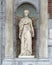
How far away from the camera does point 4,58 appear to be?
1373cm

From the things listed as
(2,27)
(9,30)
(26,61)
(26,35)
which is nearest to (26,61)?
(26,61)

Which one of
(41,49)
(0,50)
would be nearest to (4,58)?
(0,50)

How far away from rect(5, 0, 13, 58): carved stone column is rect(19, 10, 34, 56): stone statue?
311mm

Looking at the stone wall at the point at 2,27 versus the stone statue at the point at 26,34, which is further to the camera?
the stone wall at the point at 2,27

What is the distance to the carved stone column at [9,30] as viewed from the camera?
44.8ft

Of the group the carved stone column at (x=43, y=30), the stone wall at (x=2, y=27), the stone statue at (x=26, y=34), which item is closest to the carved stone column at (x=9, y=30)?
the stone wall at (x=2, y=27)

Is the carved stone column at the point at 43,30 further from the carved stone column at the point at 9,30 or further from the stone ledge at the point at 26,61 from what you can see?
the carved stone column at the point at 9,30

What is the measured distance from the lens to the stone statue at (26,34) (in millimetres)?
13664

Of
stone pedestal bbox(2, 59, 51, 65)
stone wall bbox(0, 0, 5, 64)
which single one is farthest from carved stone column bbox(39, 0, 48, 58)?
stone wall bbox(0, 0, 5, 64)

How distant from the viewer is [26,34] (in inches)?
539

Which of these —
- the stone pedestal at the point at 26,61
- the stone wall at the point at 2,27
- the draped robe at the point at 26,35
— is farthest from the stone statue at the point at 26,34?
the stone wall at the point at 2,27

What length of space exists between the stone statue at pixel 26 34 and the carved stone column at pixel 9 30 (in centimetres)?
31

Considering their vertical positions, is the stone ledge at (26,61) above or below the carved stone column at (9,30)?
below

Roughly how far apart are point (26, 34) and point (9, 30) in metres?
0.54
